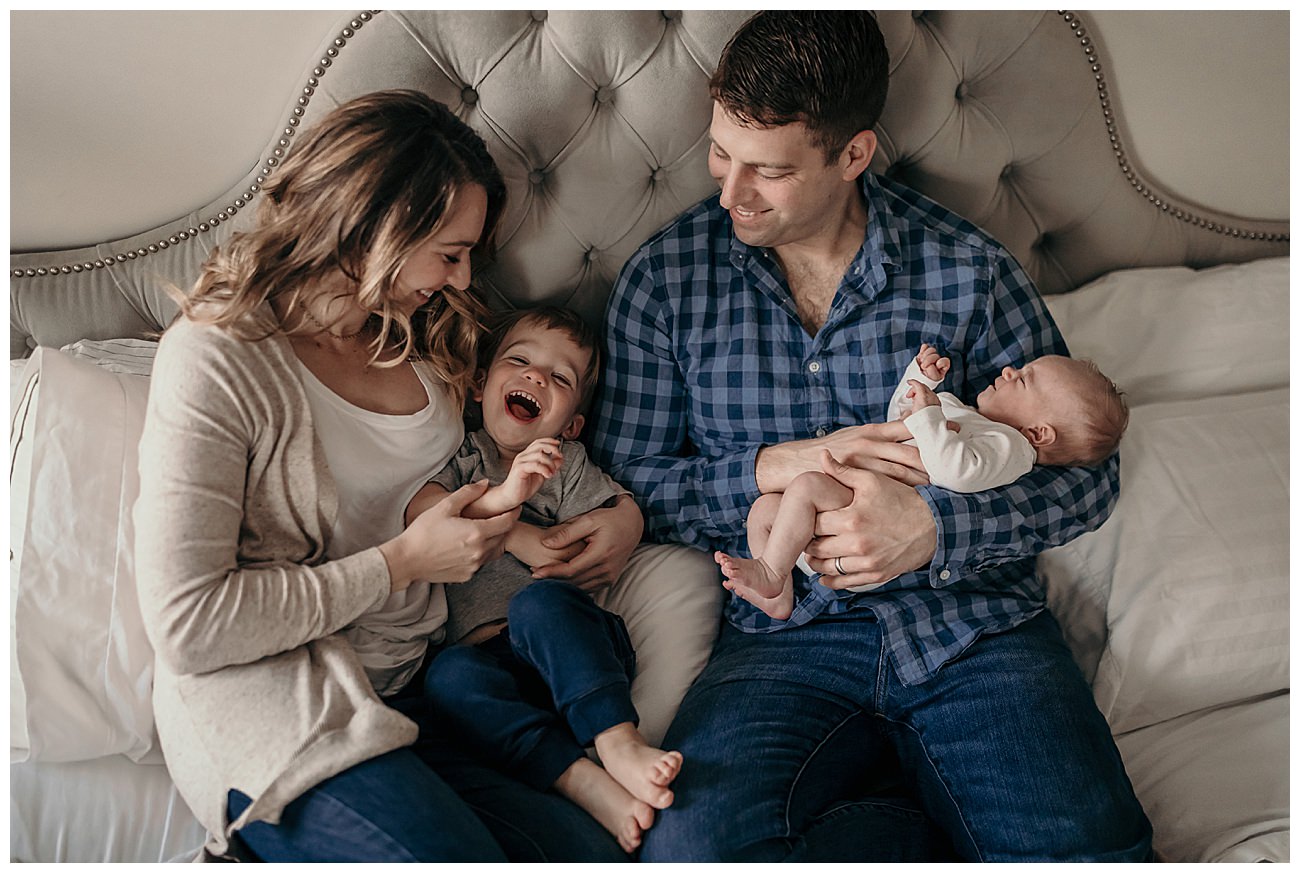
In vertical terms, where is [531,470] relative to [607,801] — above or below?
above

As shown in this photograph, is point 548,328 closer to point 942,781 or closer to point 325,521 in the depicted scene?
point 325,521

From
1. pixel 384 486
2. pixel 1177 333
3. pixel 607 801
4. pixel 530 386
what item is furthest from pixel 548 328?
pixel 1177 333

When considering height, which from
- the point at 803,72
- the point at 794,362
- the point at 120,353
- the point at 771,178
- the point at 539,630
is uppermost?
the point at 803,72

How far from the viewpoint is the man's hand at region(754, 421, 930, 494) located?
55.4 inches

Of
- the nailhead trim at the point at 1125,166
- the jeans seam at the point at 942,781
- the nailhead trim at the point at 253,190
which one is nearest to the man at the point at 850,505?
the jeans seam at the point at 942,781

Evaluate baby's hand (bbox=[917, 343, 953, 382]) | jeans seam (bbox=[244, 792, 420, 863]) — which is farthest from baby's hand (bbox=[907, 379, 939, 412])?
jeans seam (bbox=[244, 792, 420, 863])

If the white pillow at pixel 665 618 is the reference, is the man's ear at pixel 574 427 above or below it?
above

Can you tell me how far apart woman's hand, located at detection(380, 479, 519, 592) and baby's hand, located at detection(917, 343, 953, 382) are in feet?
2.10

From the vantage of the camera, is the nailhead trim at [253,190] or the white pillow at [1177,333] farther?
the white pillow at [1177,333]

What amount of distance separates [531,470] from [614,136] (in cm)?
57

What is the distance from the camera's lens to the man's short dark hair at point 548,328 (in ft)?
4.98

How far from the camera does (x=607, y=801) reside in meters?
1.23

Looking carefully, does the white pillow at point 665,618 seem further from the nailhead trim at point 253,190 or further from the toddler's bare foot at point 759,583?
the nailhead trim at point 253,190

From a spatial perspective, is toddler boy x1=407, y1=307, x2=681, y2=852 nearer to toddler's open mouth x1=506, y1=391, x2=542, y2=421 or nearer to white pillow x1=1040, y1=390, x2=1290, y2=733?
toddler's open mouth x1=506, y1=391, x2=542, y2=421
